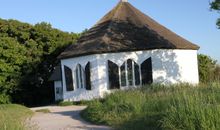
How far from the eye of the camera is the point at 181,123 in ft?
37.4

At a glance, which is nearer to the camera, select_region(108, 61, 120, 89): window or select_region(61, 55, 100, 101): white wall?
select_region(108, 61, 120, 89): window

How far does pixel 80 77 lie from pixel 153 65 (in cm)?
543

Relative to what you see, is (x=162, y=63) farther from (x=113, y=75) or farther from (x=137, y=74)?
(x=113, y=75)

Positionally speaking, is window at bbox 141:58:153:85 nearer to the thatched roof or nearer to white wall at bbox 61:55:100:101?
the thatched roof

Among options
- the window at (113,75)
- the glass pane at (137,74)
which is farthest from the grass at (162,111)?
the glass pane at (137,74)

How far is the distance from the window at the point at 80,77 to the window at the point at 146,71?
4356 mm

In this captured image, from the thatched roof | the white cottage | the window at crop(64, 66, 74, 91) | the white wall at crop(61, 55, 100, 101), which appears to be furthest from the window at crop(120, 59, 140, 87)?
the window at crop(64, 66, 74, 91)

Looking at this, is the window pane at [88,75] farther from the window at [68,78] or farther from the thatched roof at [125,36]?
the window at [68,78]

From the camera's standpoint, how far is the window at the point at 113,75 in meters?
31.8

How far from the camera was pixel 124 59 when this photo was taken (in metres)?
32.0

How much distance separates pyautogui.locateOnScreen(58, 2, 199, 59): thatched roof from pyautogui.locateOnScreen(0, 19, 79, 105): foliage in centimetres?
819

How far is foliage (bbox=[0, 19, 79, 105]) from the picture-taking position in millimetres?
40906

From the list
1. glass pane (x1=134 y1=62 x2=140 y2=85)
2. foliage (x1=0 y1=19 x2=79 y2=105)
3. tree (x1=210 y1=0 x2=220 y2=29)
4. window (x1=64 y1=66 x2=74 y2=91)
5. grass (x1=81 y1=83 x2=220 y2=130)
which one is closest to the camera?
grass (x1=81 y1=83 x2=220 y2=130)

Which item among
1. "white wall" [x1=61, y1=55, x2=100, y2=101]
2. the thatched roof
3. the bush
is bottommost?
the bush
